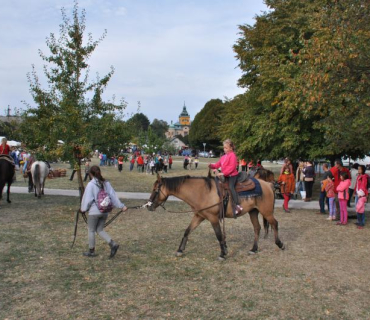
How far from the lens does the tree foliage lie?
1062cm

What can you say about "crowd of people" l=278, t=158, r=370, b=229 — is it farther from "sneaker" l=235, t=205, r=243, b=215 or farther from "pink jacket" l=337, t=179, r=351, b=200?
"sneaker" l=235, t=205, r=243, b=215

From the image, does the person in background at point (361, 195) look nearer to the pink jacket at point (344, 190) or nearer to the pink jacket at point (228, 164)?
the pink jacket at point (344, 190)

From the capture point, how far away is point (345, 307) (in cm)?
559

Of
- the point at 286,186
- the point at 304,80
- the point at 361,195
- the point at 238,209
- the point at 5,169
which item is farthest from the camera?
the point at 286,186

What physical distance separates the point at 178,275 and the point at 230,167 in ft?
8.50

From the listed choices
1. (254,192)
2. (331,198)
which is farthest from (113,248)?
(331,198)

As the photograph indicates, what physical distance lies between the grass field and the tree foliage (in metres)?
4.06

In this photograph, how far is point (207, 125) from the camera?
87.6 meters

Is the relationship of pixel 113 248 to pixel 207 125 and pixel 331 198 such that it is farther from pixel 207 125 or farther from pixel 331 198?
pixel 207 125

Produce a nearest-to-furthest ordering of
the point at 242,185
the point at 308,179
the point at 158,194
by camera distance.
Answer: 1. the point at 158,194
2. the point at 242,185
3. the point at 308,179

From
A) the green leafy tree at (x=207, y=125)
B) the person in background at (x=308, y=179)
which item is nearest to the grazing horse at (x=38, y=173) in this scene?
the person in background at (x=308, y=179)

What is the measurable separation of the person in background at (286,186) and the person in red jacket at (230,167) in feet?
22.7

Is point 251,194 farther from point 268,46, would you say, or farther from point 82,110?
point 268,46

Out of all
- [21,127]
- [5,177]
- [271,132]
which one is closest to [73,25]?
[21,127]
